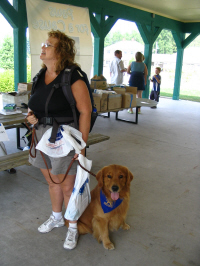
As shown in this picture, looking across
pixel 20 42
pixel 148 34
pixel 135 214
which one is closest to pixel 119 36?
pixel 148 34

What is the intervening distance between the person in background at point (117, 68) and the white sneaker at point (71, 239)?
6.25m

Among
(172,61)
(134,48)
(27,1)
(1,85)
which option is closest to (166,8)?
(27,1)

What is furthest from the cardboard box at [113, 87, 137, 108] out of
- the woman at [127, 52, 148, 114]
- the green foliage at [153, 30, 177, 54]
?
the green foliage at [153, 30, 177, 54]

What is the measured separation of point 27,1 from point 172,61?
636 inches

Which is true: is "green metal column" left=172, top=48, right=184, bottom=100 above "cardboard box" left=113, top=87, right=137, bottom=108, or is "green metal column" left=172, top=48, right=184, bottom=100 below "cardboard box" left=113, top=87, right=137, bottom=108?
above

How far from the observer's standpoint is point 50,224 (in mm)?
2393

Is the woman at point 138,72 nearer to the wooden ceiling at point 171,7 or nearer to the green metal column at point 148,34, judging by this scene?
the wooden ceiling at point 171,7

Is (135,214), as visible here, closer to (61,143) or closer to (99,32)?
(61,143)

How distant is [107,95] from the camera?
18.3 ft

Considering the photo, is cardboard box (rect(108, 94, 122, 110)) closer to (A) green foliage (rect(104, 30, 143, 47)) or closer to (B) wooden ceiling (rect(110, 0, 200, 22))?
(B) wooden ceiling (rect(110, 0, 200, 22))

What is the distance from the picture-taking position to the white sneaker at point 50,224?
2363 mm

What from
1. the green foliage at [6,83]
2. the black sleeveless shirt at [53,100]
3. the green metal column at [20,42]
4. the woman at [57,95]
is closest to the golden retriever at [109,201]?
the woman at [57,95]

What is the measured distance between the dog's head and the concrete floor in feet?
1.45

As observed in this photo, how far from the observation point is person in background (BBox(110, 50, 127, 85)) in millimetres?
7871
